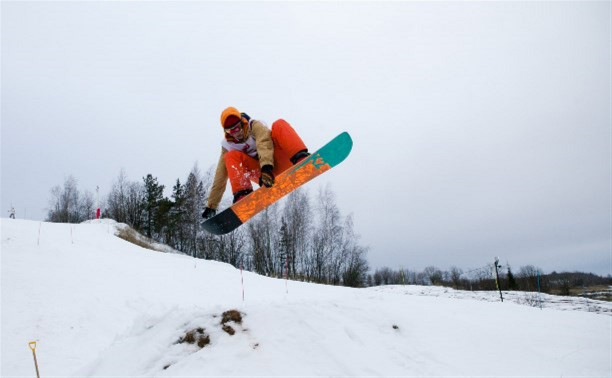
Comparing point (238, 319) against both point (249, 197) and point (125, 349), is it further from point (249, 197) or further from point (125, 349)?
point (249, 197)

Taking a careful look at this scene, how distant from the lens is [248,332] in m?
3.21

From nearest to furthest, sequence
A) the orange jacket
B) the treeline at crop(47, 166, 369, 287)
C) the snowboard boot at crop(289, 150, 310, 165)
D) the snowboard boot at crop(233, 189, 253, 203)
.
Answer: the orange jacket → the snowboard boot at crop(289, 150, 310, 165) → the snowboard boot at crop(233, 189, 253, 203) → the treeline at crop(47, 166, 369, 287)

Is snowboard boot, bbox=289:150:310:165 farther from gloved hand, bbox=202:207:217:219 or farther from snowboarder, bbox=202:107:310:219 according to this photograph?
gloved hand, bbox=202:207:217:219

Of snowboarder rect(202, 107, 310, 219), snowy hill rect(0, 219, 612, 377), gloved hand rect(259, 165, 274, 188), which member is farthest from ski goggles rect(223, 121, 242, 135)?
snowy hill rect(0, 219, 612, 377)

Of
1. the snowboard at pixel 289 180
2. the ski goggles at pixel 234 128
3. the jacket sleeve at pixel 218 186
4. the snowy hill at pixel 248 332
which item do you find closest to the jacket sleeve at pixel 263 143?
the ski goggles at pixel 234 128

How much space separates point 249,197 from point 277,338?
1.86 m

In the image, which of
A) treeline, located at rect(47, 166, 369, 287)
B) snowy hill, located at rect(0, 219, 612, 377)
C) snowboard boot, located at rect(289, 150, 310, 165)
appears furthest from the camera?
treeline, located at rect(47, 166, 369, 287)

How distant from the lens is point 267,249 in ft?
93.8

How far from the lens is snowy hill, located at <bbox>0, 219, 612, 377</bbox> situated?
3.05 m

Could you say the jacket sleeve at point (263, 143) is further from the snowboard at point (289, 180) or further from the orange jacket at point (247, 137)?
the snowboard at point (289, 180)

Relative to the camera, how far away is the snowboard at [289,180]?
4.13 metres

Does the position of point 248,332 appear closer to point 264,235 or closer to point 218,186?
point 218,186

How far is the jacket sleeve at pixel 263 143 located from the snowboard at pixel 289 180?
0.31 meters

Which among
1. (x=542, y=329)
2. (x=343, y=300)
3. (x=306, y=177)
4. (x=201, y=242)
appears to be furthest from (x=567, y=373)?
(x=201, y=242)
